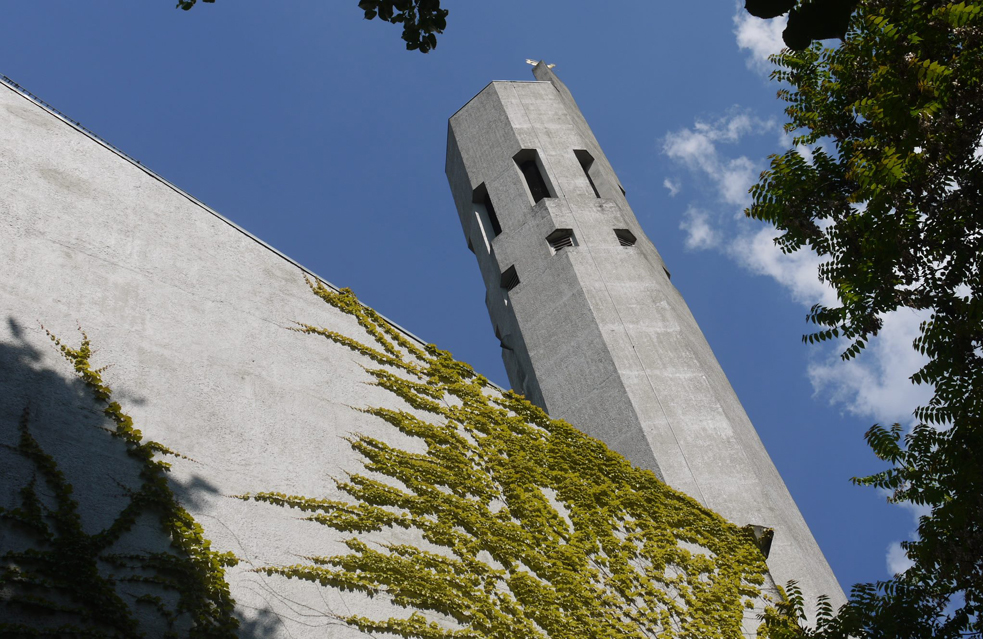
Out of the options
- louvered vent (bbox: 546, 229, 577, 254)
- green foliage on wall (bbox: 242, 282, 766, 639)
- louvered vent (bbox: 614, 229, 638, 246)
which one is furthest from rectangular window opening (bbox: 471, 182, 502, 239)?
green foliage on wall (bbox: 242, 282, 766, 639)

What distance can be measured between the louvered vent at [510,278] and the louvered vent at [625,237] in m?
2.00

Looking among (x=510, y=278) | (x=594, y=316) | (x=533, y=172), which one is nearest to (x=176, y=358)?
(x=594, y=316)

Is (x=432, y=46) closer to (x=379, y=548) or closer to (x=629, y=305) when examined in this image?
(x=379, y=548)

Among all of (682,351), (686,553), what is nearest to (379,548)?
(686,553)

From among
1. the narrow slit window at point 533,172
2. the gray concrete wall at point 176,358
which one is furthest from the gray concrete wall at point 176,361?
the narrow slit window at point 533,172

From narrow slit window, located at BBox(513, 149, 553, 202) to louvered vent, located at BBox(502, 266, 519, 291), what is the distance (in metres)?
1.74

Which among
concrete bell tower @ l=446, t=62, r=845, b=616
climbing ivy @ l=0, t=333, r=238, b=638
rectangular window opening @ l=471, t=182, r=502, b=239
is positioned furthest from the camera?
rectangular window opening @ l=471, t=182, r=502, b=239

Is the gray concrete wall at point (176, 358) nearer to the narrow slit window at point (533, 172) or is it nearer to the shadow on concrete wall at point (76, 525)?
the shadow on concrete wall at point (76, 525)

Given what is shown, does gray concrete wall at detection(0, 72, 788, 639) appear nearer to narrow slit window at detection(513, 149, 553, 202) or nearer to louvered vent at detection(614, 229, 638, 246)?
louvered vent at detection(614, 229, 638, 246)

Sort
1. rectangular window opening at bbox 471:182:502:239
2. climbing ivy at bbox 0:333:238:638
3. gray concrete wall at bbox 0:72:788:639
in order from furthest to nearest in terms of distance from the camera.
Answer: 1. rectangular window opening at bbox 471:182:502:239
2. gray concrete wall at bbox 0:72:788:639
3. climbing ivy at bbox 0:333:238:638

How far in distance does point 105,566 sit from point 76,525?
0.34 metres

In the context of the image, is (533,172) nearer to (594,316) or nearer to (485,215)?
(485,215)

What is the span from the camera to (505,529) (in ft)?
28.0

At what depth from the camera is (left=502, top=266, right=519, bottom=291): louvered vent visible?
16.2 m
